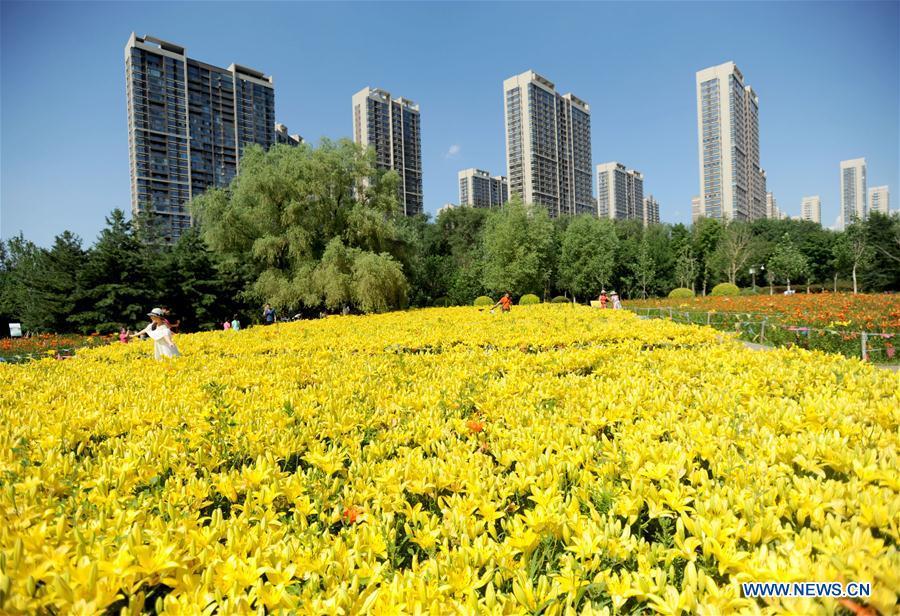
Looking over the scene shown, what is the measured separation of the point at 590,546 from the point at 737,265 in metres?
54.1

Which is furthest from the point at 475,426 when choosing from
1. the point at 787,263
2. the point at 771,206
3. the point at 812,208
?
the point at 812,208

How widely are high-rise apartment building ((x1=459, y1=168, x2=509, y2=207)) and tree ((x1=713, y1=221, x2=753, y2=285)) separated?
131 feet

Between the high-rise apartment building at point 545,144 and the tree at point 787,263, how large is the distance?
1110 inches

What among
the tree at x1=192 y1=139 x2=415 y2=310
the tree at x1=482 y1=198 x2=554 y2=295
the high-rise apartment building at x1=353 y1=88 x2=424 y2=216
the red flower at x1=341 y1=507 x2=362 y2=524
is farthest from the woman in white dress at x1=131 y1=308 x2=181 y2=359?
the high-rise apartment building at x1=353 y1=88 x2=424 y2=216

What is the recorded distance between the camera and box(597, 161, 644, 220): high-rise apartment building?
292 feet

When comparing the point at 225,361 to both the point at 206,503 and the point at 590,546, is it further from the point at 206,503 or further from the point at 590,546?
the point at 590,546

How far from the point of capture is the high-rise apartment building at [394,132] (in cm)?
6344

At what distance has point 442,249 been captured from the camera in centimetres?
5062

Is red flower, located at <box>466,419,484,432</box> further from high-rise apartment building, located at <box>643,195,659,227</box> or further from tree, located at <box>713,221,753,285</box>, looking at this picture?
high-rise apartment building, located at <box>643,195,659,227</box>

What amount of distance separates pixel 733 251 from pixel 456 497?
5321 cm

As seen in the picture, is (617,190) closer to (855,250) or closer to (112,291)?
(855,250)

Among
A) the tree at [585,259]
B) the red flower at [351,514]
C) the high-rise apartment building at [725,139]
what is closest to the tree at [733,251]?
the tree at [585,259]

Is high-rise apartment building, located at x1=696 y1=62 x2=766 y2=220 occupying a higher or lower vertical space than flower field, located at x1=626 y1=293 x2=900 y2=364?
higher

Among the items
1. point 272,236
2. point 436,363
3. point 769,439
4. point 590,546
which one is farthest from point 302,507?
point 272,236
